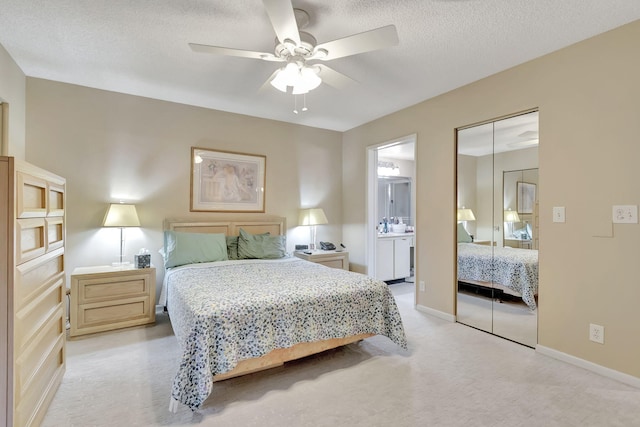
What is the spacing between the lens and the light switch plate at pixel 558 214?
2545 mm

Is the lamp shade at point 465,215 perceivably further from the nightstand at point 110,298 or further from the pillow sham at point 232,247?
the nightstand at point 110,298

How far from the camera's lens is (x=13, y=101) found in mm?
2836

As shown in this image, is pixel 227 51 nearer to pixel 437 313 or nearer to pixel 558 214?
pixel 558 214

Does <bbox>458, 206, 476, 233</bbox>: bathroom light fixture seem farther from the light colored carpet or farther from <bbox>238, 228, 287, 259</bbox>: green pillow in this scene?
<bbox>238, 228, 287, 259</bbox>: green pillow

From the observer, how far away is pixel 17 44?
2.54 meters

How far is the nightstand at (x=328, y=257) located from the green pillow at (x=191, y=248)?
3.63 ft

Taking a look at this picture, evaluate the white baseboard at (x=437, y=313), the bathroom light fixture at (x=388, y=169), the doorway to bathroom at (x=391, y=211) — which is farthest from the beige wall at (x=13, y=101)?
the bathroom light fixture at (x=388, y=169)

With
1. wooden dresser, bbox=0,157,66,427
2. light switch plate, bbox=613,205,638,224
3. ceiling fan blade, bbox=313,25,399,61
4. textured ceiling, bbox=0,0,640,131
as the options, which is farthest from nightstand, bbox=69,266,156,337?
light switch plate, bbox=613,205,638,224

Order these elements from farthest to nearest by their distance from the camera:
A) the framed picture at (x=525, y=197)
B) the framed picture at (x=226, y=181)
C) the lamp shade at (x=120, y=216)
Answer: the framed picture at (x=226, y=181), the lamp shade at (x=120, y=216), the framed picture at (x=525, y=197)

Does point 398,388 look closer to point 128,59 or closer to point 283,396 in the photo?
point 283,396

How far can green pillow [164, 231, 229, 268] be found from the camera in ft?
11.2

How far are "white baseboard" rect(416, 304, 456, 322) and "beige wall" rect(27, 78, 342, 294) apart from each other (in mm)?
2347

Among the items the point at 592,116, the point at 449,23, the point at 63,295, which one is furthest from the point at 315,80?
the point at 63,295

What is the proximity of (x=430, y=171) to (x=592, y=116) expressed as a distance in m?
1.55
